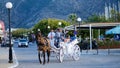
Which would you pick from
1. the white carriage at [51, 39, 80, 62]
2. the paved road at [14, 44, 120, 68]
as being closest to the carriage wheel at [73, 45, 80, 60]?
the white carriage at [51, 39, 80, 62]

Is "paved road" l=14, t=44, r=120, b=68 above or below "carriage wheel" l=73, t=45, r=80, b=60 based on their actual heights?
below

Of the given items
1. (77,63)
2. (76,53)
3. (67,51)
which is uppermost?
(67,51)

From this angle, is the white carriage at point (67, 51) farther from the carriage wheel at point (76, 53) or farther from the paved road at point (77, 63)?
the paved road at point (77, 63)

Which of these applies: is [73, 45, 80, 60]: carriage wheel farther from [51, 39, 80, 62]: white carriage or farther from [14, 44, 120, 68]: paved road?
[14, 44, 120, 68]: paved road

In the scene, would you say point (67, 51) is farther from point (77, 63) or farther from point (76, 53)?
Result: point (77, 63)

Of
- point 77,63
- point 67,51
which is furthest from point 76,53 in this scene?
point 77,63

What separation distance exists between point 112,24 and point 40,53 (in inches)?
1266

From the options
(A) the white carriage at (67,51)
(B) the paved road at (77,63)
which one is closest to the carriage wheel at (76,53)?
(A) the white carriage at (67,51)

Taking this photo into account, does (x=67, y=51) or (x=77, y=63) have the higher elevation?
(x=67, y=51)

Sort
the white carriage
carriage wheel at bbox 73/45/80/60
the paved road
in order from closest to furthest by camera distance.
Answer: the paved road, the white carriage, carriage wheel at bbox 73/45/80/60

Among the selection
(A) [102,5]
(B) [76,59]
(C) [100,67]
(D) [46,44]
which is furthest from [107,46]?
(A) [102,5]

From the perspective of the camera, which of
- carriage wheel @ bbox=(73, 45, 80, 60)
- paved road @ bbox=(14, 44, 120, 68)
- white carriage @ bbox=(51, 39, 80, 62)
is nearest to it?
paved road @ bbox=(14, 44, 120, 68)

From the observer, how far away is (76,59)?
31.5 m

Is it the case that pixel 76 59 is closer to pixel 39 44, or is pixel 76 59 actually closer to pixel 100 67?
pixel 39 44
